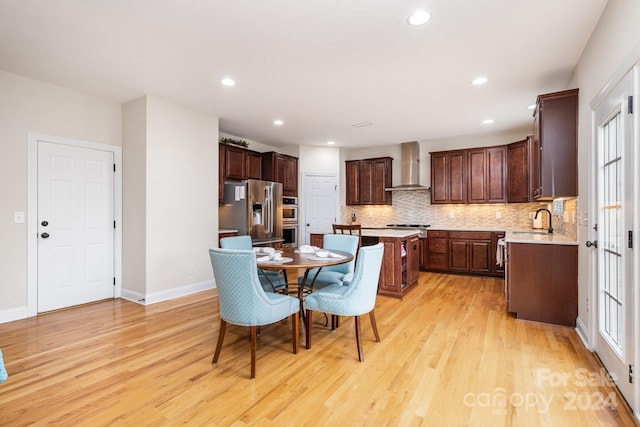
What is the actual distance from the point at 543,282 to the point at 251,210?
4.11m

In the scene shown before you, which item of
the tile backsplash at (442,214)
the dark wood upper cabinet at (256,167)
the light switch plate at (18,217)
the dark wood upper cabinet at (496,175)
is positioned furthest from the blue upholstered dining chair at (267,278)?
the dark wood upper cabinet at (496,175)

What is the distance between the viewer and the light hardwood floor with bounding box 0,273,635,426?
5.95 ft

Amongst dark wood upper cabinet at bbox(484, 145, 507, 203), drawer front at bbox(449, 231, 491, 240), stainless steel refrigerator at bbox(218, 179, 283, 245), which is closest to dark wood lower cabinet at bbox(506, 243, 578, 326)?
drawer front at bbox(449, 231, 491, 240)

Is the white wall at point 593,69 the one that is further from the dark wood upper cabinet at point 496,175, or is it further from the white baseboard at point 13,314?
the white baseboard at point 13,314

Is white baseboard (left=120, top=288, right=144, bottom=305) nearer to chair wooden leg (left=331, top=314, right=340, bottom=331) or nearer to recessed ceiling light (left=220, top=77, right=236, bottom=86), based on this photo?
chair wooden leg (left=331, top=314, right=340, bottom=331)

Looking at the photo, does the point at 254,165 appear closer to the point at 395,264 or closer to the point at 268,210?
the point at 268,210

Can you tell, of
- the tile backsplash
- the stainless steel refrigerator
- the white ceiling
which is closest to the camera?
the white ceiling

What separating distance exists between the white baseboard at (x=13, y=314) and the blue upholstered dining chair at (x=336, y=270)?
302cm

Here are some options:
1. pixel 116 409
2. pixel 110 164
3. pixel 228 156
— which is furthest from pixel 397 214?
pixel 116 409

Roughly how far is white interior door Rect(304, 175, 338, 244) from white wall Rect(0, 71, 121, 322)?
424 cm

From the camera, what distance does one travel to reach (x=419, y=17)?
7.75ft

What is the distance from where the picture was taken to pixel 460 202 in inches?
239

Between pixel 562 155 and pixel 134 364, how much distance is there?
4.23 meters

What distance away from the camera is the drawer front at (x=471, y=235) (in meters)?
5.55
